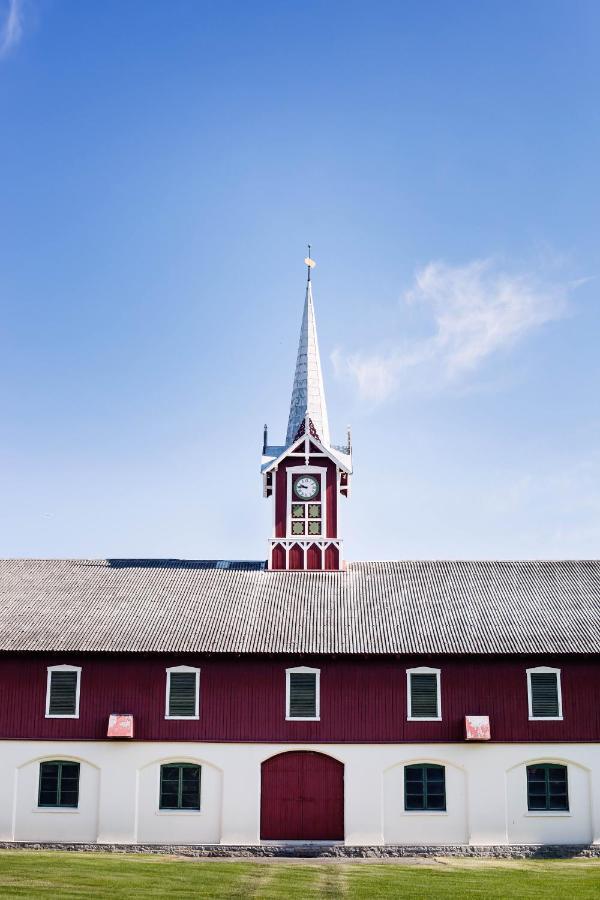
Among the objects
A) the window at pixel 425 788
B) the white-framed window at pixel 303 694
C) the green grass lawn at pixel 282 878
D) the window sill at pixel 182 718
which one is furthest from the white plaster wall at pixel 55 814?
the window at pixel 425 788

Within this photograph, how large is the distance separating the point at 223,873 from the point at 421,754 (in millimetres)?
10845

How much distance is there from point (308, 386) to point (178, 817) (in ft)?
81.0

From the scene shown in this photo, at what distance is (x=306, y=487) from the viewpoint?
51.8m

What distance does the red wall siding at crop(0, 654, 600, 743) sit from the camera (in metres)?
41.3

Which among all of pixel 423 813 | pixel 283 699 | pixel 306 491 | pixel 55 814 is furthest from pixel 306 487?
pixel 55 814

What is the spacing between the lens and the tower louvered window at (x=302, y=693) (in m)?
41.8

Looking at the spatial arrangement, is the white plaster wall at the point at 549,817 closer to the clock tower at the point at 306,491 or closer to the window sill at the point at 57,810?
the clock tower at the point at 306,491

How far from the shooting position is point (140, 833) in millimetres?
40594

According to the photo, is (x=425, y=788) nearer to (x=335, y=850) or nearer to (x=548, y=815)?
(x=335, y=850)

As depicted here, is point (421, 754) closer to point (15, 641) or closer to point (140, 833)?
point (140, 833)

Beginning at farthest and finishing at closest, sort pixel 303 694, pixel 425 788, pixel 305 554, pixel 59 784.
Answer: pixel 305 554 → pixel 303 694 → pixel 59 784 → pixel 425 788

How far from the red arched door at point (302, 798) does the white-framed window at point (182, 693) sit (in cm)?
386

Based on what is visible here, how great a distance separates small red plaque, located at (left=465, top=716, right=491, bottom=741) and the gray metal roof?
2.75 metres

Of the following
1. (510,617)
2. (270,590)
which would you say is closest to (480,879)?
(510,617)
